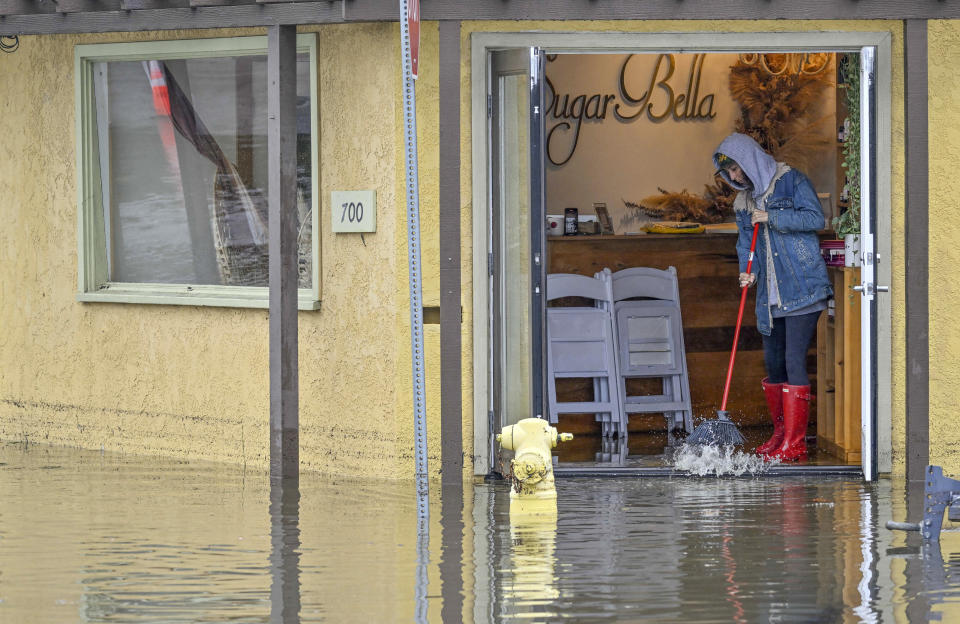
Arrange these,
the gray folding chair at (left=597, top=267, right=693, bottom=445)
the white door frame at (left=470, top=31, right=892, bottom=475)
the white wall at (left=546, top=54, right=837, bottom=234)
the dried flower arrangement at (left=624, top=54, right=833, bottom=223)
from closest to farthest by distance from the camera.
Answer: the white door frame at (left=470, top=31, right=892, bottom=475)
the gray folding chair at (left=597, top=267, right=693, bottom=445)
the dried flower arrangement at (left=624, top=54, right=833, bottom=223)
the white wall at (left=546, top=54, right=837, bottom=234)

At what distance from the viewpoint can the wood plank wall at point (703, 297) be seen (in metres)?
11.2

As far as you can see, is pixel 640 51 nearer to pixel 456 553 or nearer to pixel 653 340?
pixel 653 340

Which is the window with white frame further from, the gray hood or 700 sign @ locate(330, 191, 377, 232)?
the gray hood

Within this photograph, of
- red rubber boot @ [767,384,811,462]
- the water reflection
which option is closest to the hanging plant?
red rubber boot @ [767,384,811,462]

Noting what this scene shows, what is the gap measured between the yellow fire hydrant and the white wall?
473cm

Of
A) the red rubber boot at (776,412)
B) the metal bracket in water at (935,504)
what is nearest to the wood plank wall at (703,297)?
the red rubber boot at (776,412)

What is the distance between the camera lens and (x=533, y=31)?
899cm

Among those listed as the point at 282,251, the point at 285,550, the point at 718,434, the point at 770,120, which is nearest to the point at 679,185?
the point at 770,120

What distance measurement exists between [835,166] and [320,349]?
4.82 meters

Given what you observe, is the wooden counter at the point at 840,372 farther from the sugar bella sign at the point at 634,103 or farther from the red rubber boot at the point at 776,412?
the sugar bella sign at the point at 634,103

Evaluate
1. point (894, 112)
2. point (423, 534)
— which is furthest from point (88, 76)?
point (894, 112)

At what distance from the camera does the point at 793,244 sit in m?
9.66

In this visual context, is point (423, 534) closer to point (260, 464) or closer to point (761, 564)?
point (761, 564)

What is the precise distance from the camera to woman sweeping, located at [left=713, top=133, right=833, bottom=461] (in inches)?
379
